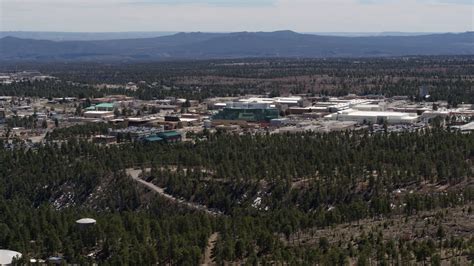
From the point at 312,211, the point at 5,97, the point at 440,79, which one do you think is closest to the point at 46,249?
the point at 312,211

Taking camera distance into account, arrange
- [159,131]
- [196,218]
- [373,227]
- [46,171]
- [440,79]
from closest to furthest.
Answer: [373,227], [196,218], [46,171], [159,131], [440,79]

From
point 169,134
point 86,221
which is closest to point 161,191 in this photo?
point 86,221

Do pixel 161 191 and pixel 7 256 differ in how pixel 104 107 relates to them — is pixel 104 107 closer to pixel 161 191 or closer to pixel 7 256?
pixel 161 191

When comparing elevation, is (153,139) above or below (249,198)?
above

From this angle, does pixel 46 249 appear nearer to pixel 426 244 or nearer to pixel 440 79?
pixel 426 244

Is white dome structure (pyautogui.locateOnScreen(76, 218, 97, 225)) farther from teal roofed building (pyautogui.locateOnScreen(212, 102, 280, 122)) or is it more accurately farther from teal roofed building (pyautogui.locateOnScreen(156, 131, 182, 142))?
teal roofed building (pyautogui.locateOnScreen(212, 102, 280, 122))

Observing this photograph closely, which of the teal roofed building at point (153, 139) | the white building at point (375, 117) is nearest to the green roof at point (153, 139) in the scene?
the teal roofed building at point (153, 139)

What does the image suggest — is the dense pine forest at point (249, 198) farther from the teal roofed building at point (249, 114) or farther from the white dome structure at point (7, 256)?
the teal roofed building at point (249, 114)
